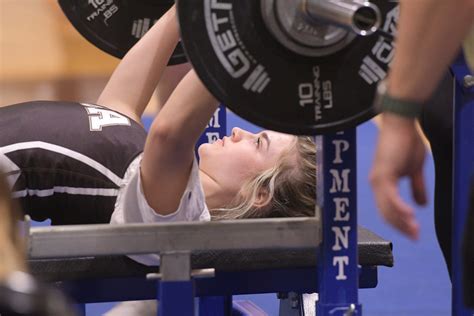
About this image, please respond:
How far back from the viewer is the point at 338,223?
58.1 inches

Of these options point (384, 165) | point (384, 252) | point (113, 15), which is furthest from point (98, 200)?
point (384, 165)

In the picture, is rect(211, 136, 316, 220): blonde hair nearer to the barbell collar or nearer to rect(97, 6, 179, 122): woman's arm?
rect(97, 6, 179, 122): woman's arm

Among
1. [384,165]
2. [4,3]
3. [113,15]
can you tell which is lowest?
[384,165]

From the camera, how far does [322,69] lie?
137 centimetres

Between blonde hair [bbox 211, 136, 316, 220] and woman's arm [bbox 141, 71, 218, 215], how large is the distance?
1.37ft

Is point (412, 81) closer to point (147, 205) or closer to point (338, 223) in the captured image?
point (338, 223)

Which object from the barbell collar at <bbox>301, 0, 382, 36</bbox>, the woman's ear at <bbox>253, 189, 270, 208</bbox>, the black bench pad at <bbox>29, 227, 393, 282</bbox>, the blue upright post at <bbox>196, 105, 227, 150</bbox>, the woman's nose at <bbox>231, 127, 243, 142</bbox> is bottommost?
the black bench pad at <bbox>29, 227, 393, 282</bbox>

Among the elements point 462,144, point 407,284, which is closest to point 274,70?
point 462,144

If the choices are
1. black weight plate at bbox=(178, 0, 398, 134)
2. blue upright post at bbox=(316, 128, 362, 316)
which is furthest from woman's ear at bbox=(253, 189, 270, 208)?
black weight plate at bbox=(178, 0, 398, 134)

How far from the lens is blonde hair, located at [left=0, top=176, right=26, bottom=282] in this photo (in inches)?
30.4

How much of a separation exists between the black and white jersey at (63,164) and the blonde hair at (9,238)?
1.14m

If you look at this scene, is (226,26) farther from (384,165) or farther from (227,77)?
(384,165)

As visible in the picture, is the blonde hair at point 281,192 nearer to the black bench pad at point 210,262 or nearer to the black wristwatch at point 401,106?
the black bench pad at point 210,262

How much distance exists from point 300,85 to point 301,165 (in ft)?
2.33
